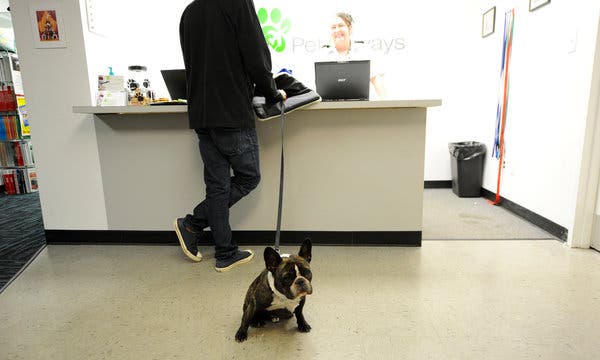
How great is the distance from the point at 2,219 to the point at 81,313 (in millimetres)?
2348

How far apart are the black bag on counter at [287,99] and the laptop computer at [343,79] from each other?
23cm

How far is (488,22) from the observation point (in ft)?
11.1

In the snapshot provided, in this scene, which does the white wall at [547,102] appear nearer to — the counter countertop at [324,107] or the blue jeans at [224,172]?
the counter countertop at [324,107]

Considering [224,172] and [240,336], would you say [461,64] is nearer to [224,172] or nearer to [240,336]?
[224,172]

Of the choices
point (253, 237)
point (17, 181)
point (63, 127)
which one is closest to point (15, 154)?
point (17, 181)

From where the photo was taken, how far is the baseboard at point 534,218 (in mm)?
2350

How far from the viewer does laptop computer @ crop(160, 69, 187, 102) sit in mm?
2150

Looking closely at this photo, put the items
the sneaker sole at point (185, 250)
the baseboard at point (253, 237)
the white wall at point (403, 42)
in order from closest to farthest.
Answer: the sneaker sole at point (185, 250) → the baseboard at point (253, 237) → the white wall at point (403, 42)

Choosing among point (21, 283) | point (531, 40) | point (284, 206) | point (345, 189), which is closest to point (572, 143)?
point (531, 40)

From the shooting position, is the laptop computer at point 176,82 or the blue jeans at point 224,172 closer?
the blue jeans at point 224,172

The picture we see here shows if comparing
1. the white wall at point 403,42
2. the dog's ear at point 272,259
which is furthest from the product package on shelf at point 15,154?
the dog's ear at point 272,259

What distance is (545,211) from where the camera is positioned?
2543mm

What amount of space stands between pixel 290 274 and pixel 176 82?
153 cm

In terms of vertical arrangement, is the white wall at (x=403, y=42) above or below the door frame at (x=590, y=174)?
above
